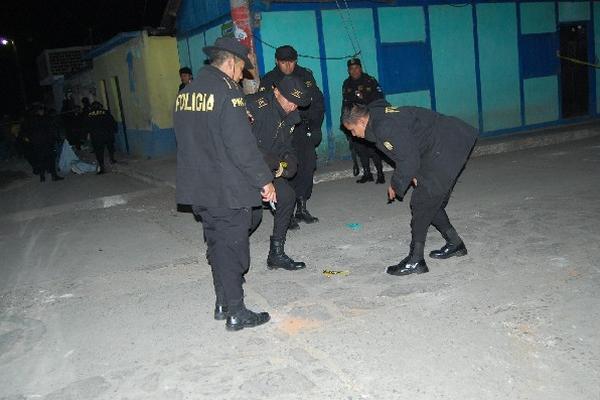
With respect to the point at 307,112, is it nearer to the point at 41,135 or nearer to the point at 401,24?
the point at 401,24

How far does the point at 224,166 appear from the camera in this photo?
362 cm

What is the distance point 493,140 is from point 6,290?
33.1ft

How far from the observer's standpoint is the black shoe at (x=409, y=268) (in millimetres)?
4613

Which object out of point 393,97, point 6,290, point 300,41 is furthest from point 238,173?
point 393,97

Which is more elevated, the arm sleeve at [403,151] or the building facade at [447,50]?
the building facade at [447,50]

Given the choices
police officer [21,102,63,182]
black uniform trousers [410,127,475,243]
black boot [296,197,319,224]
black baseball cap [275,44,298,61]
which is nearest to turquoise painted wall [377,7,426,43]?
black baseball cap [275,44,298,61]

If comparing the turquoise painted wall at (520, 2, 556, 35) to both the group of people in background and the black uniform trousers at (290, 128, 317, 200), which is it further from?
the group of people in background

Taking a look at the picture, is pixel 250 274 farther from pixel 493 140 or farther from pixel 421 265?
pixel 493 140

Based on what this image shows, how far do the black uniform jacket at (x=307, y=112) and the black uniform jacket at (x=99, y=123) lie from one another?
7157mm

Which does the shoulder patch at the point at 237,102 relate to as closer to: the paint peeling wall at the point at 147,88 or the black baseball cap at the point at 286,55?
the black baseball cap at the point at 286,55

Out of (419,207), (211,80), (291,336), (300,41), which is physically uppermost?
(300,41)

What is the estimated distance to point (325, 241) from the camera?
5.82 m

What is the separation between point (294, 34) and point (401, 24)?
8.08ft

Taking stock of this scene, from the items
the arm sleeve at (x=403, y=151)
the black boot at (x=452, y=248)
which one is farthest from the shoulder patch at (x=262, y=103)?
the black boot at (x=452, y=248)
